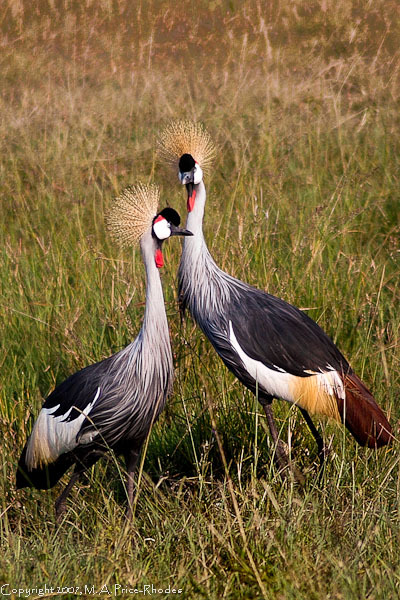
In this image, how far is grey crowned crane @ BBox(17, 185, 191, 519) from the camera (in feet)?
8.55

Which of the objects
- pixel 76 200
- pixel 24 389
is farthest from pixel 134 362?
pixel 76 200

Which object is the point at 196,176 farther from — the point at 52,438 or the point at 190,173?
the point at 52,438

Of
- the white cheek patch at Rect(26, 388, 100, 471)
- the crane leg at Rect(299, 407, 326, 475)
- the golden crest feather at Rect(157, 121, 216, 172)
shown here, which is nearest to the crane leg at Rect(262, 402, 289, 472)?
the crane leg at Rect(299, 407, 326, 475)

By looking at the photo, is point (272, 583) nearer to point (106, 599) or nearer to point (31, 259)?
point (106, 599)

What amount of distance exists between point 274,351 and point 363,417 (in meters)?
0.36

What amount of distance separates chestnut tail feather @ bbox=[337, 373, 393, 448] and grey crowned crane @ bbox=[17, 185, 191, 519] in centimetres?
60

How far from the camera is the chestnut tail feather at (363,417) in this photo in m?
2.75

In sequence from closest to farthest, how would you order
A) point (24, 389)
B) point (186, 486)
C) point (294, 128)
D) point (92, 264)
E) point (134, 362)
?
point (134, 362)
point (186, 486)
point (24, 389)
point (92, 264)
point (294, 128)

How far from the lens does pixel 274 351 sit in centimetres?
288

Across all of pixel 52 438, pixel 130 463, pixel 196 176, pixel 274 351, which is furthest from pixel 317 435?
pixel 196 176

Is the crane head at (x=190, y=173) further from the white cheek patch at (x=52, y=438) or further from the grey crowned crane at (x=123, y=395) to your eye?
the white cheek patch at (x=52, y=438)

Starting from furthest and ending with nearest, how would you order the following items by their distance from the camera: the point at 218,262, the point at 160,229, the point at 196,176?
the point at 218,262
the point at 196,176
the point at 160,229

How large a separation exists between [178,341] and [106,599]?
1423 millimetres

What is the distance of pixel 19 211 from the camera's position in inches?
173
